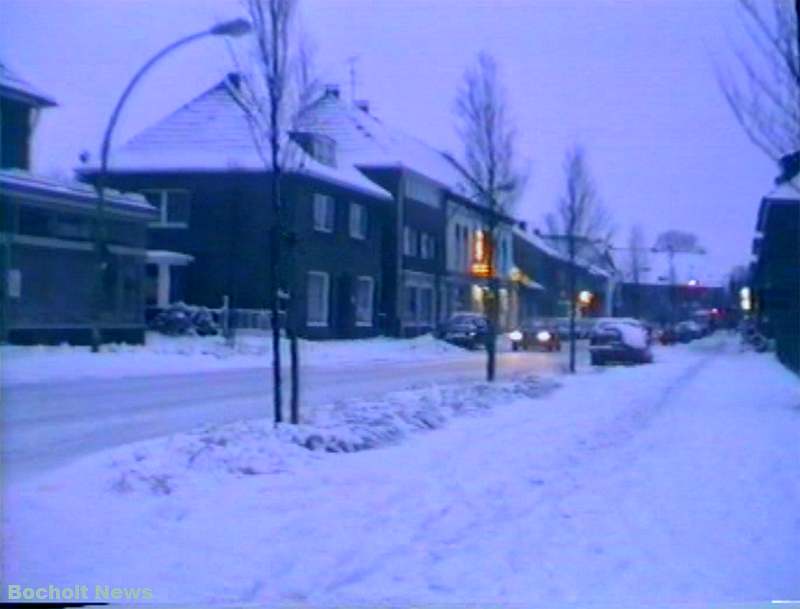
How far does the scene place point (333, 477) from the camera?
7711 mm

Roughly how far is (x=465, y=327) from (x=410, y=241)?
4.46 feet

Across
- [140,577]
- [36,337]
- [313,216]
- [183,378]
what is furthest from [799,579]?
[183,378]

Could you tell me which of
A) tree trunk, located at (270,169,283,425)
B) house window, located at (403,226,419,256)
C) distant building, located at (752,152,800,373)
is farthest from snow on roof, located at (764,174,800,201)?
house window, located at (403,226,419,256)

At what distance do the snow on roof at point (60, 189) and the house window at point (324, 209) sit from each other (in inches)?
63.1

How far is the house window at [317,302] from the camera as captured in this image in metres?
13.2

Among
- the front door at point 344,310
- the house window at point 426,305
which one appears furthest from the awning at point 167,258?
the house window at point 426,305

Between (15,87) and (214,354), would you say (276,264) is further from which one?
(214,354)

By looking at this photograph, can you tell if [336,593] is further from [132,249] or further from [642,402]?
[642,402]

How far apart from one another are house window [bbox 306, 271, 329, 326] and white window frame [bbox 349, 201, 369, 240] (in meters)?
1.02

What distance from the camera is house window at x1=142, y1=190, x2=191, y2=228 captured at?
12.2 m

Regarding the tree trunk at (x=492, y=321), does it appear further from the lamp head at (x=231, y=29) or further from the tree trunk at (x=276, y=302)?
the lamp head at (x=231, y=29)

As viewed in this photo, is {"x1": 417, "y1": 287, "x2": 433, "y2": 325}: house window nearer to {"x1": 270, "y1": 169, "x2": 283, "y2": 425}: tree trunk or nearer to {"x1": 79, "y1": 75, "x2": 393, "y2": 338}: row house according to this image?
{"x1": 79, "y1": 75, "x2": 393, "y2": 338}: row house

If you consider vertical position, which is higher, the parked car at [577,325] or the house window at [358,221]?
the house window at [358,221]

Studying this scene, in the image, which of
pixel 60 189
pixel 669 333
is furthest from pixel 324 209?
pixel 60 189
